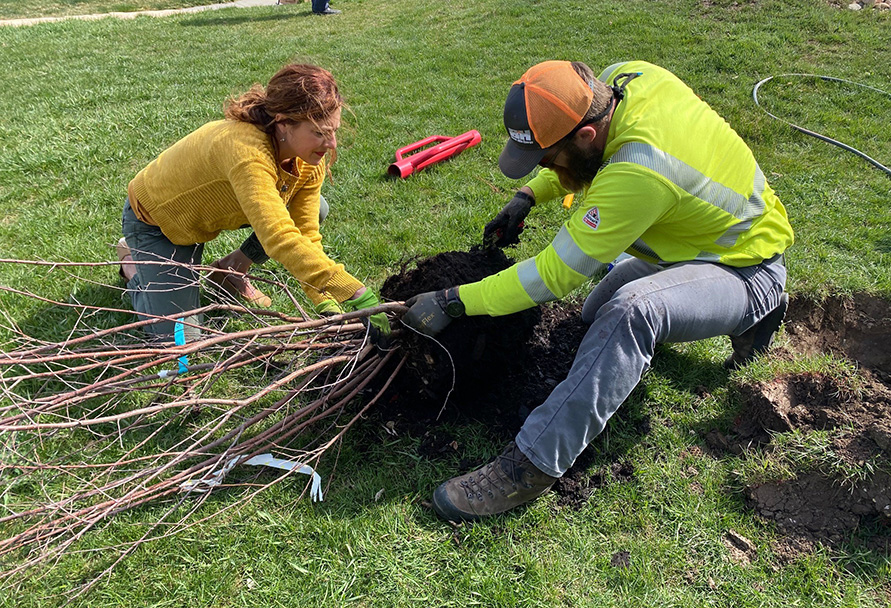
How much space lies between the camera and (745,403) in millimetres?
2334

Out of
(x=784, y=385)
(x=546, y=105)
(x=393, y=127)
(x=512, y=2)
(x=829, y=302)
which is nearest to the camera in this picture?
(x=546, y=105)

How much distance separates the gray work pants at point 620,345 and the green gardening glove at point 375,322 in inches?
26.3

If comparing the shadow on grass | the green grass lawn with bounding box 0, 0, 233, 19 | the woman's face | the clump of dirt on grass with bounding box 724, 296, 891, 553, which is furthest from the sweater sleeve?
the green grass lawn with bounding box 0, 0, 233, 19

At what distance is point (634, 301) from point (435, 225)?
200 centimetres

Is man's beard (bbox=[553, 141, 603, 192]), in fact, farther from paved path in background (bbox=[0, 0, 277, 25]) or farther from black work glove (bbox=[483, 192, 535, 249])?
paved path in background (bbox=[0, 0, 277, 25])

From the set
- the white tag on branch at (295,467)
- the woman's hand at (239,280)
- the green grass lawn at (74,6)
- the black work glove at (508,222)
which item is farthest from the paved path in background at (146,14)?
the white tag on branch at (295,467)

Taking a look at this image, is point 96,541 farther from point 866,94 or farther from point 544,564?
point 866,94

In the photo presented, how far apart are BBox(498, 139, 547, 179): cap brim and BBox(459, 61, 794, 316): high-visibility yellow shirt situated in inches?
8.7

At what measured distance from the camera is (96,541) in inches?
77.5

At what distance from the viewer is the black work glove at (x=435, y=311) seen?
2.01 metres

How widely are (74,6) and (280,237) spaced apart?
15.7 metres

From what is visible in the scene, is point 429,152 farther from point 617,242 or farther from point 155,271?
point 617,242

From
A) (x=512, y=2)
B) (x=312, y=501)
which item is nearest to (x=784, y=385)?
(x=312, y=501)

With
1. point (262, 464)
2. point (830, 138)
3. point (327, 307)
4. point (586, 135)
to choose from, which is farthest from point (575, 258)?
point (830, 138)
